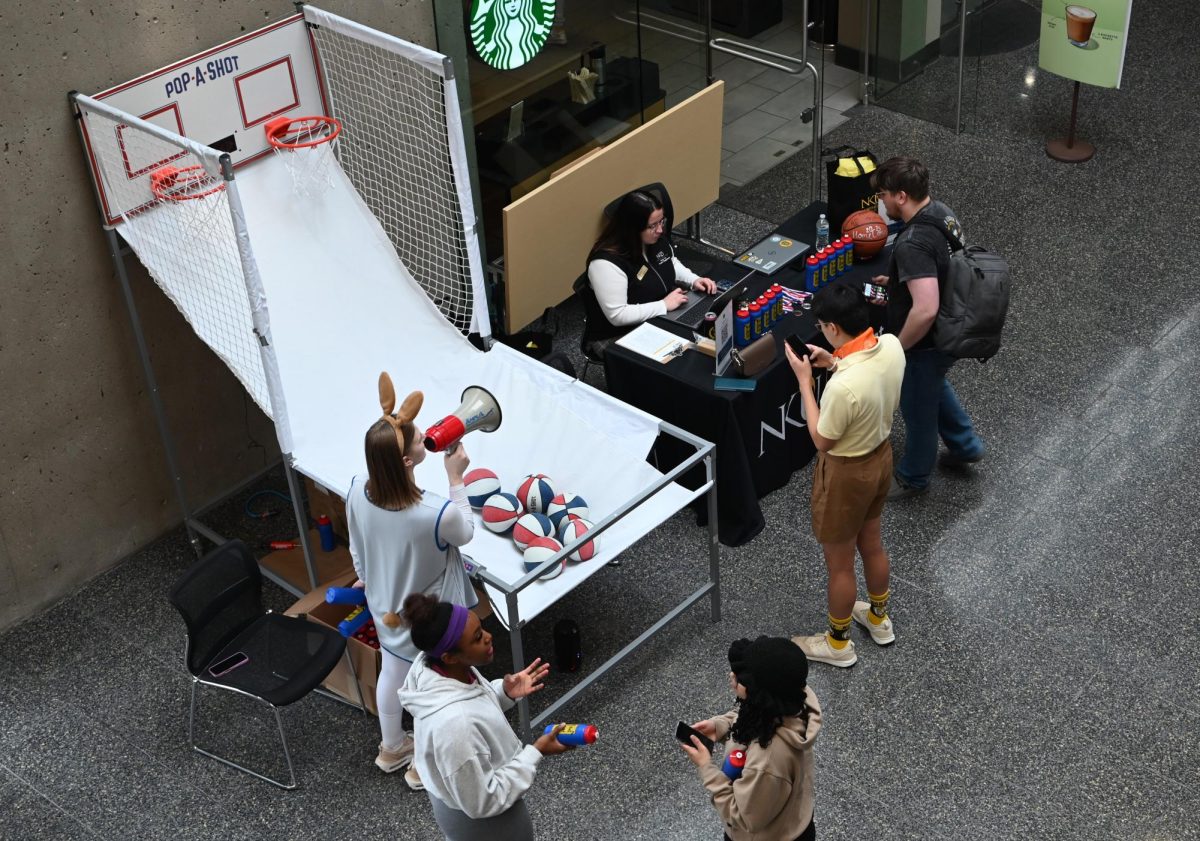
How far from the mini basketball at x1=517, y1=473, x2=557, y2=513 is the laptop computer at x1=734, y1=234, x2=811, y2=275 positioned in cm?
171

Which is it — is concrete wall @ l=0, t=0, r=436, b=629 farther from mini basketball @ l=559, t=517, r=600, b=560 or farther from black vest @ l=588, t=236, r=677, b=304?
mini basketball @ l=559, t=517, r=600, b=560

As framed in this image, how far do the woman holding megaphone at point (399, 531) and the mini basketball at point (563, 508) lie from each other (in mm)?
488

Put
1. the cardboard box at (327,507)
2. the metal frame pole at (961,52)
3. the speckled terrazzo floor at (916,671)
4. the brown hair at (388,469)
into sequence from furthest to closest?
the metal frame pole at (961,52), the cardboard box at (327,507), the speckled terrazzo floor at (916,671), the brown hair at (388,469)

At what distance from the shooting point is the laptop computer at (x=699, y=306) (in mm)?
5840

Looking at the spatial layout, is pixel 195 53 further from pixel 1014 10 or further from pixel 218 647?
pixel 1014 10

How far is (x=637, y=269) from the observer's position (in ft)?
19.7

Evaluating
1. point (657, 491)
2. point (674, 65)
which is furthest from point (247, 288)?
point (674, 65)

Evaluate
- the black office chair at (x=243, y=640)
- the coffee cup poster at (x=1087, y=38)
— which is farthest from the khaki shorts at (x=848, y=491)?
the coffee cup poster at (x=1087, y=38)

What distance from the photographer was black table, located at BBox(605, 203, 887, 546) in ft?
17.7

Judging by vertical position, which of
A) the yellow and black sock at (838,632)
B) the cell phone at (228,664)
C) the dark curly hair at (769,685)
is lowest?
the yellow and black sock at (838,632)

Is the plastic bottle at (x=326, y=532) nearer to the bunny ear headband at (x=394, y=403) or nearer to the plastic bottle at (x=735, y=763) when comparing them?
the bunny ear headband at (x=394, y=403)

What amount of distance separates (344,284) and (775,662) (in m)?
2.92

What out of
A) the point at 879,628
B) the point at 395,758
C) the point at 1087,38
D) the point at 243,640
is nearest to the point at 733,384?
the point at 879,628

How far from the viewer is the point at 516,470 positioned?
512cm
